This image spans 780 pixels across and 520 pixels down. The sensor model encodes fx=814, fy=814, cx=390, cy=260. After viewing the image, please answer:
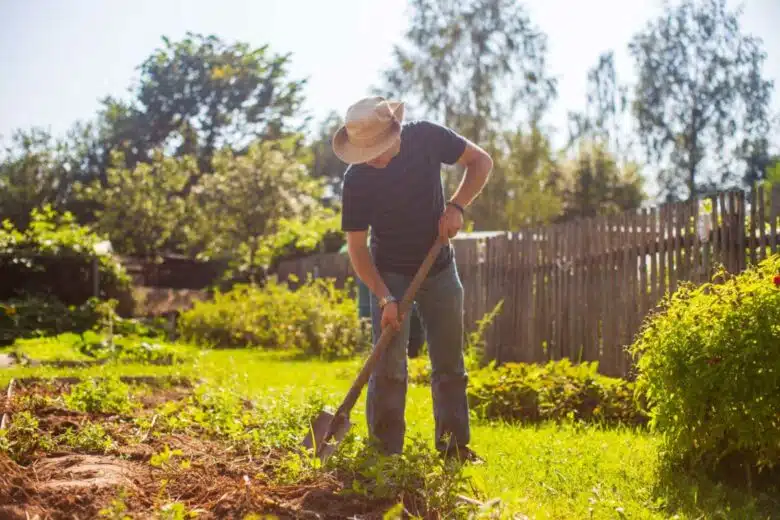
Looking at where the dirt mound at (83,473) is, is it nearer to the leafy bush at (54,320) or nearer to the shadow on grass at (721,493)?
the shadow on grass at (721,493)

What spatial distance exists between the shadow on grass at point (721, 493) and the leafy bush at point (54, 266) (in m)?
11.6

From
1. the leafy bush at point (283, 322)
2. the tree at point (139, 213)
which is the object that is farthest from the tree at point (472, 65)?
the leafy bush at point (283, 322)

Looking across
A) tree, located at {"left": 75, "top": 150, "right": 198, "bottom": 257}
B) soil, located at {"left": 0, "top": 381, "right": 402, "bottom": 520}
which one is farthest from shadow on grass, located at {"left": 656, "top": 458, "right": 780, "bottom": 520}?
tree, located at {"left": 75, "top": 150, "right": 198, "bottom": 257}

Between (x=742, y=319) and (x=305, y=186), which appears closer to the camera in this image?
(x=742, y=319)

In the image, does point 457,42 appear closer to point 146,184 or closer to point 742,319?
point 146,184

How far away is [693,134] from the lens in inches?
1173

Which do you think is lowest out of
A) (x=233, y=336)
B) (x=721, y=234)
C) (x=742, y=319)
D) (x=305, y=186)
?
(x=233, y=336)

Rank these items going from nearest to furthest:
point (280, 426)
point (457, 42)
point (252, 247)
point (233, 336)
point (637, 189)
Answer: point (280, 426)
point (233, 336)
point (252, 247)
point (457, 42)
point (637, 189)

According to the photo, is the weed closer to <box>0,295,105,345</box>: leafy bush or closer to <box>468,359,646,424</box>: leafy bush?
<box>468,359,646,424</box>: leafy bush

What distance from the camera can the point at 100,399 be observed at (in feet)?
16.6

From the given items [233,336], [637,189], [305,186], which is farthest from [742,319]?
[637,189]

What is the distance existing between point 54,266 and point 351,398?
11.6 m

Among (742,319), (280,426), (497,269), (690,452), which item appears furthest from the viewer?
(497,269)

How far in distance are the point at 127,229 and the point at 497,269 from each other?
17.7 meters
